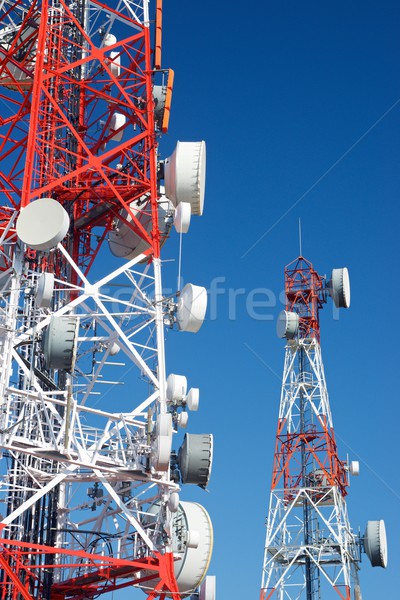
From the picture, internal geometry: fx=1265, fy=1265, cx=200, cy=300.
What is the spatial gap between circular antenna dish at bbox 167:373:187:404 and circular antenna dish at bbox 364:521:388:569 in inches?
887

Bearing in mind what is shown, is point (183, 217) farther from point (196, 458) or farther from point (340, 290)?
point (340, 290)

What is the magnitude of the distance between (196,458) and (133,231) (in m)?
10.2

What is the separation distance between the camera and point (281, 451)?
221 feet

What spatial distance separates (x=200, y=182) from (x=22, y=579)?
1493cm

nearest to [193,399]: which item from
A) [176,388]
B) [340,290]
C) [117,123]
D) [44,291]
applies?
[176,388]

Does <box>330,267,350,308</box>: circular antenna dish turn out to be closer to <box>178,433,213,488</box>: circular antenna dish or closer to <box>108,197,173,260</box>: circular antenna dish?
<box>108,197,173,260</box>: circular antenna dish

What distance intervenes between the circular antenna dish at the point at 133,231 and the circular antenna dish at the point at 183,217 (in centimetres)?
225

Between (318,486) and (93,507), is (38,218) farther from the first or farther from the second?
(318,486)

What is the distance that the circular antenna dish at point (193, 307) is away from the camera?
41.4 m

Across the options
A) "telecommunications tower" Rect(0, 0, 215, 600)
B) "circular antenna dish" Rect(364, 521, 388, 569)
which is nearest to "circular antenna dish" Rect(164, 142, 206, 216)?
"telecommunications tower" Rect(0, 0, 215, 600)

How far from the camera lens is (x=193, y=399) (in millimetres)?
42062

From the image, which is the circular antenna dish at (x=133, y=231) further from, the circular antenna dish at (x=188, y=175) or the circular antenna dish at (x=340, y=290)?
the circular antenna dish at (x=340, y=290)

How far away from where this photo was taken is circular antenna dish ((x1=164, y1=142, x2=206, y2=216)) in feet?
146

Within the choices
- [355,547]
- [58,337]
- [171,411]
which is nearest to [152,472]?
[171,411]
